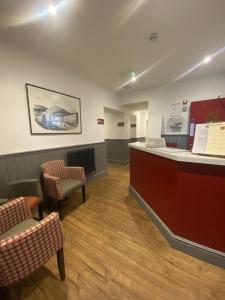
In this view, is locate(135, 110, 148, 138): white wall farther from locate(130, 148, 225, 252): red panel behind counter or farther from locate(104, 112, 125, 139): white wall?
locate(130, 148, 225, 252): red panel behind counter

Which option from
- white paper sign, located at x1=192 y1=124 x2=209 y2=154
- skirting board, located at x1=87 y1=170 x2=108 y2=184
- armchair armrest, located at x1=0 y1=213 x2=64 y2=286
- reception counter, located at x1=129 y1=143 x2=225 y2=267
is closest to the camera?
armchair armrest, located at x1=0 y1=213 x2=64 y2=286

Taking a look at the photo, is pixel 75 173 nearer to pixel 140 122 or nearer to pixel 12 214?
pixel 12 214

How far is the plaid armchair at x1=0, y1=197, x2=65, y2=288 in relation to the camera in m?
0.89

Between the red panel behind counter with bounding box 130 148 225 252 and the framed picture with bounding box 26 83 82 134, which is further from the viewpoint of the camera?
the framed picture with bounding box 26 83 82 134

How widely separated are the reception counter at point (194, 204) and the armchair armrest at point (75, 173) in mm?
1418

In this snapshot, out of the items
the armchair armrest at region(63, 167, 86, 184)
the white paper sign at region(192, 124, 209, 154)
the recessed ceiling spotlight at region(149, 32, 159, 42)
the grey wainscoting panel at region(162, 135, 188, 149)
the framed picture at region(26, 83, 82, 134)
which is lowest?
the armchair armrest at region(63, 167, 86, 184)

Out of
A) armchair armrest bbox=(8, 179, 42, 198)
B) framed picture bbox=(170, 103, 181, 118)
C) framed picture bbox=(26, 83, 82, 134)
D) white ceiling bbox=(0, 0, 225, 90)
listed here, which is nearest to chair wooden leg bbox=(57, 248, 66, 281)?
armchair armrest bbox=(8, 179, 42, 198)

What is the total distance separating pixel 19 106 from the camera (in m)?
2.26

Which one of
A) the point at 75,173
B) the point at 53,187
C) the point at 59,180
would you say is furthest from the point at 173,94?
the point at 53,187

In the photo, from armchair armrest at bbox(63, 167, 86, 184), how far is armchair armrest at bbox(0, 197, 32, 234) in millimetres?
1260

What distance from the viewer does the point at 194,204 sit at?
146 cm

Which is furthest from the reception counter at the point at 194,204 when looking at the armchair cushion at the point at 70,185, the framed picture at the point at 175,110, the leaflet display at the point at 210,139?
the framed picture at the point at 175,110

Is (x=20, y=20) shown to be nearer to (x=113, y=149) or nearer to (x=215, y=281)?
(x=215, y=281)

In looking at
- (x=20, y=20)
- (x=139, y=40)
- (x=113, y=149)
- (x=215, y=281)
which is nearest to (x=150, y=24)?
(x=139, y=40)
